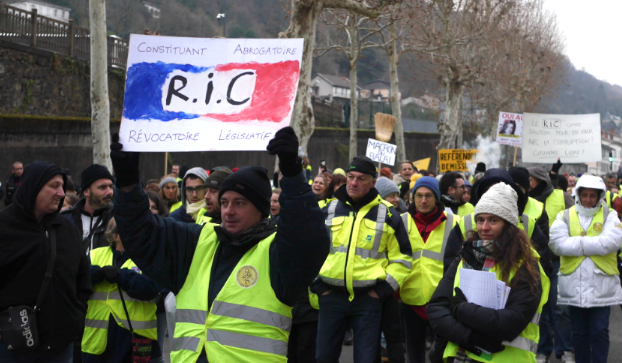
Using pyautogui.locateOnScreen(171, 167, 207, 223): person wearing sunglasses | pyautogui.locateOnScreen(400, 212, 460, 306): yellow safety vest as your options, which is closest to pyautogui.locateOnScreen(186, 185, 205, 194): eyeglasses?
pyautogui.locateOnScreen(171, 167, 207, 223): person wearing sunglasses

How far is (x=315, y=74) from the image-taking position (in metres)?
78.1

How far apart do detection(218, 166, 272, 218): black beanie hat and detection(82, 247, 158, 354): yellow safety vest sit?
2.12 metres

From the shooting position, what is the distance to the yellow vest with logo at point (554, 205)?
7516 millimetres

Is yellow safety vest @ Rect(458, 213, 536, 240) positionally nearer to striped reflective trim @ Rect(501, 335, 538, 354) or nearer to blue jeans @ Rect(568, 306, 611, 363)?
striped reflective trim @ Rect(501, 335, 538, 354)

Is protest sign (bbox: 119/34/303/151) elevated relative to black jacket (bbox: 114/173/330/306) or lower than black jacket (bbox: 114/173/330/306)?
elevated

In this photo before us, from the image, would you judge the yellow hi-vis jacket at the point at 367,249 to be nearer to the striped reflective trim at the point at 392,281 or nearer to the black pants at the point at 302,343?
the striped reflective trim at the point at 392,281

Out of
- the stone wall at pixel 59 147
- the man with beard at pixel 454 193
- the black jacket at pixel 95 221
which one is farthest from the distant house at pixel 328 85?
the black jacket at pixel 95 221

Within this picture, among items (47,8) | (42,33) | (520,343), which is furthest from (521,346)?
(47,8)

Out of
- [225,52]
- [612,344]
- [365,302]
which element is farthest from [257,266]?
[612,344]

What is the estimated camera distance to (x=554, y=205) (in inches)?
297

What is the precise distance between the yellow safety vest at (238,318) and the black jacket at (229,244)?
4 cm

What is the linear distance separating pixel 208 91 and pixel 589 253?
425 cm

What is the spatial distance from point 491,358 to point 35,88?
51.0ft

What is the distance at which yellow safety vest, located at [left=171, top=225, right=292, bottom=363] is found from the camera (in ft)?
9.28
